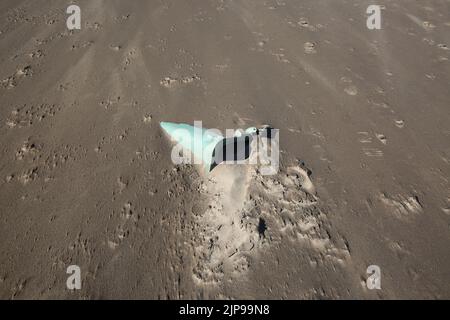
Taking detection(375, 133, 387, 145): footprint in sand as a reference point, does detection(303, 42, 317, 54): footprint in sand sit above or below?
above

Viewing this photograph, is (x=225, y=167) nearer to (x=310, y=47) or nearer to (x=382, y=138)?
(x=382, y=138)

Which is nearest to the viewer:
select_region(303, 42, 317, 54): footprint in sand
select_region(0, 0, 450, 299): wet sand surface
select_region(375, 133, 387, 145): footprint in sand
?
select_region(0, 0, 450, 299): wet sand surface

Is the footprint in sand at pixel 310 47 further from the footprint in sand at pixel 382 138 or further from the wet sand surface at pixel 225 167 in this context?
the footprint in sand at pixel 382 138

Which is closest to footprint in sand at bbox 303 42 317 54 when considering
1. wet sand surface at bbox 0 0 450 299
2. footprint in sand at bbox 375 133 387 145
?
wet sand surface at bbox 0 0 450 299

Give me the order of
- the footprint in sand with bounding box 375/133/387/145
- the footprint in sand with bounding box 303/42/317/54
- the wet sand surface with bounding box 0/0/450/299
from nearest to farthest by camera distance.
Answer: the wet sand surface with bounding box 0/0/450/299, the footprint in sand with bounding box 375/133/387/145, the footprint in sand with bounding box 303/42/317/54

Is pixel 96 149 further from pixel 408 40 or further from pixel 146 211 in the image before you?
pixel 408 40

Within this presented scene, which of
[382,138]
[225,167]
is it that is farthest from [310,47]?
[225,167]

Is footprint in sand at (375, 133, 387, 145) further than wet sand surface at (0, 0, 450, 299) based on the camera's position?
Yes

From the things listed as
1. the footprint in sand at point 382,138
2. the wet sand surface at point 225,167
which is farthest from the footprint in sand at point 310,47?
the footprint in sand at point 382,138

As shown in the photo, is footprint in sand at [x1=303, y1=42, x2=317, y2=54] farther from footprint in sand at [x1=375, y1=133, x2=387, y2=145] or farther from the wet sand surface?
footprint in sand at [x1=375, y1=133, x2=387, y2=145]

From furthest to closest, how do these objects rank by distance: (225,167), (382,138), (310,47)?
1. (310,47)
2. (382,138)
3. (225,167)
